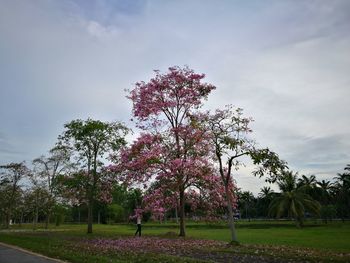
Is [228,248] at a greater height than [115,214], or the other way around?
[115,214]

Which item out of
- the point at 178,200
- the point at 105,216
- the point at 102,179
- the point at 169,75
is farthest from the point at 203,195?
the point at 105,216

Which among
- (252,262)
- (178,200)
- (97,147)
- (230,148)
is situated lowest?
(252,262)

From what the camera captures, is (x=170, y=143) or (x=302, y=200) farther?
(x=302, y=200)

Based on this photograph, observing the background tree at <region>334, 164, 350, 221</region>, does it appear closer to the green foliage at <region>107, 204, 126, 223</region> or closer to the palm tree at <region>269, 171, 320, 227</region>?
the palm tree at <region>269, 171, 320, 227</region>

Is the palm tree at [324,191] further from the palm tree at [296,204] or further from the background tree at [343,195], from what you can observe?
the palm tree at [296,204]

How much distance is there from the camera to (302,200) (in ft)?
204

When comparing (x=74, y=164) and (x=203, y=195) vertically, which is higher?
(x=74, y=164)

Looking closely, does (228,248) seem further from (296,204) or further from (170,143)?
(296,204)

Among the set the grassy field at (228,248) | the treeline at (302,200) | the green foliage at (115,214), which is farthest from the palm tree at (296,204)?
the green foliage at (115,214)

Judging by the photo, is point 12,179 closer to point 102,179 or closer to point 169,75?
point 102,179

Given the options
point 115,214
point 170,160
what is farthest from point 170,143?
point 115,214

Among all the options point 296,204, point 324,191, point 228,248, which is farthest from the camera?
point 324,191

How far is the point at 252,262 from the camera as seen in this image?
12.8 metres

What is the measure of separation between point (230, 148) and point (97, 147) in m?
25.8
